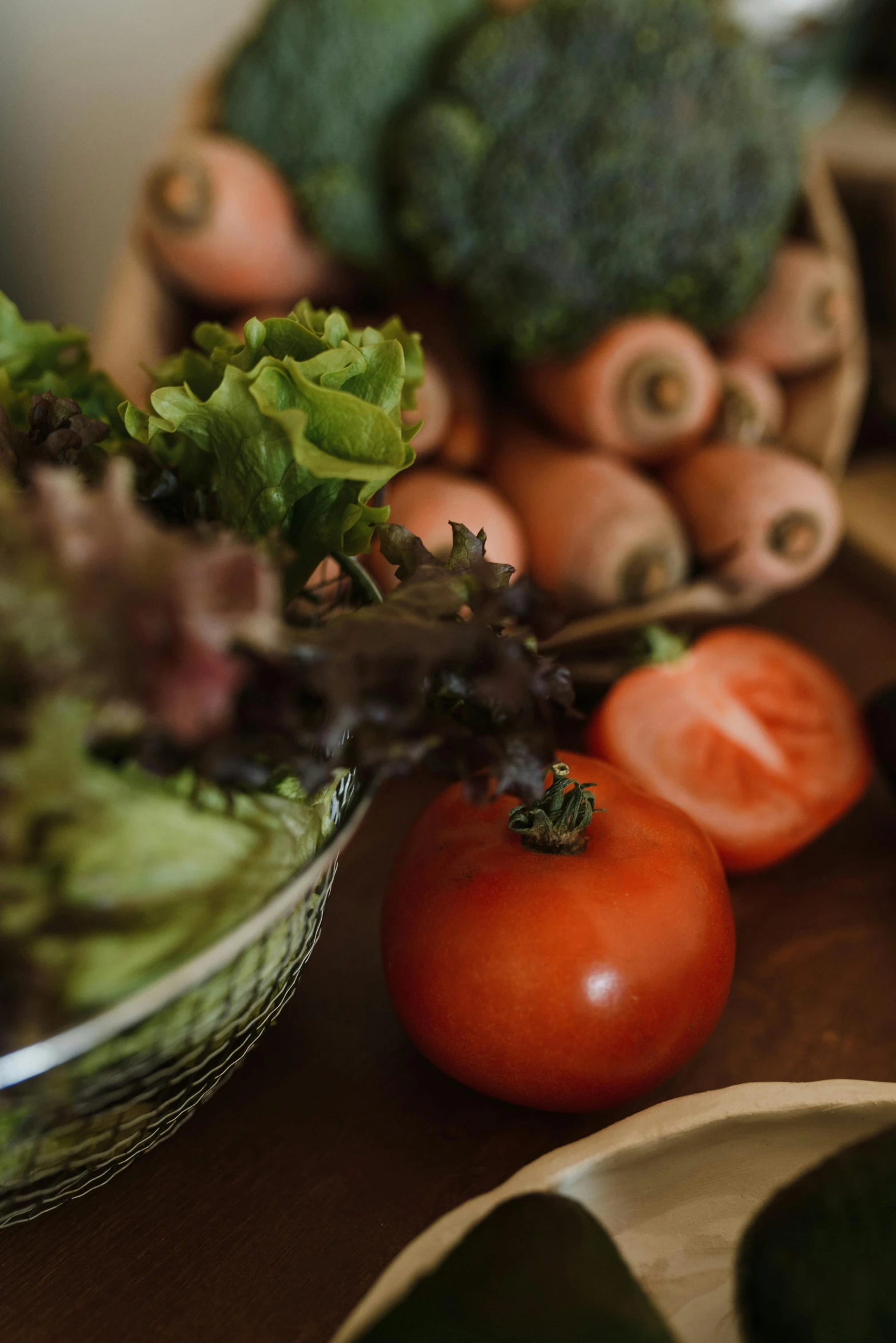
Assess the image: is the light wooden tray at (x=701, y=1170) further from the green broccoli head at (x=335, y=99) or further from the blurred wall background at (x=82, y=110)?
the blurred wall background at (x=82, y=110)

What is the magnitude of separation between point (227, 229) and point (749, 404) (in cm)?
42

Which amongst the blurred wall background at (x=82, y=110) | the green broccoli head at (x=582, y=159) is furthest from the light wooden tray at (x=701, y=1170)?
the blurred wall background at (x=82, y=110)

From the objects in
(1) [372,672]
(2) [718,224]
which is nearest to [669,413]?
(2) [718,224]

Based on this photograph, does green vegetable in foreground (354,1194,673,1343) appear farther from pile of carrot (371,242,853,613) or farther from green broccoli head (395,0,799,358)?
green broccoli head (395,0,799,358)

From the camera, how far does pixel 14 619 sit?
261 millimetres

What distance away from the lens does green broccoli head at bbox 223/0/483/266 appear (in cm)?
82

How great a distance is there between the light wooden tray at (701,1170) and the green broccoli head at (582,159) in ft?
2.05

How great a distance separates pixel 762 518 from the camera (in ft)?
2.43

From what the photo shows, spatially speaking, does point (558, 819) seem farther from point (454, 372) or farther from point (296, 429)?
point (454, 372)

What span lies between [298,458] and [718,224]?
61 centimetres

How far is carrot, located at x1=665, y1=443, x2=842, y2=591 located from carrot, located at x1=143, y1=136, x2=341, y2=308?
0.37m

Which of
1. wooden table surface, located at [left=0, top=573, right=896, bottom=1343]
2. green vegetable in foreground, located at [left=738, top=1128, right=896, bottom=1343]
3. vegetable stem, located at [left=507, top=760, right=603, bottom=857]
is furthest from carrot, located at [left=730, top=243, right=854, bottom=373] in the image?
green vegetable in foreground, located at [left=738, top=1128, right=896, bottom=1343]

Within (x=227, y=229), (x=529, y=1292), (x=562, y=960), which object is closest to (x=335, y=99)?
(x=227, y=229)

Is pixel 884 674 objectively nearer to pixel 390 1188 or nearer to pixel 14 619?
pixel 390 1188
